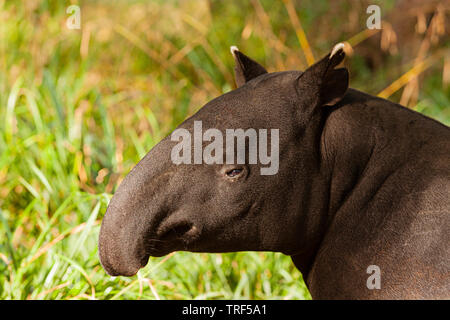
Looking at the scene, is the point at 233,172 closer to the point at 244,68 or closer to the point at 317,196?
the point at 317,196

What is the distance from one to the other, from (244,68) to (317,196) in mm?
677

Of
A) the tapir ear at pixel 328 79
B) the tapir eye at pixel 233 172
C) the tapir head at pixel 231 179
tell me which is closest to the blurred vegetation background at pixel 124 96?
the tapir head at pixel 231 179

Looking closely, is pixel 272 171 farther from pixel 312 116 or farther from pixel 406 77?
pixel 406 77

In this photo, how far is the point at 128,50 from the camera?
699 cm

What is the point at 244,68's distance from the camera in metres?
2.67

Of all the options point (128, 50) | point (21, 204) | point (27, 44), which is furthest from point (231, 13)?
point (21, 204)

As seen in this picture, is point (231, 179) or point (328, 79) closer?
point (231, 179)
